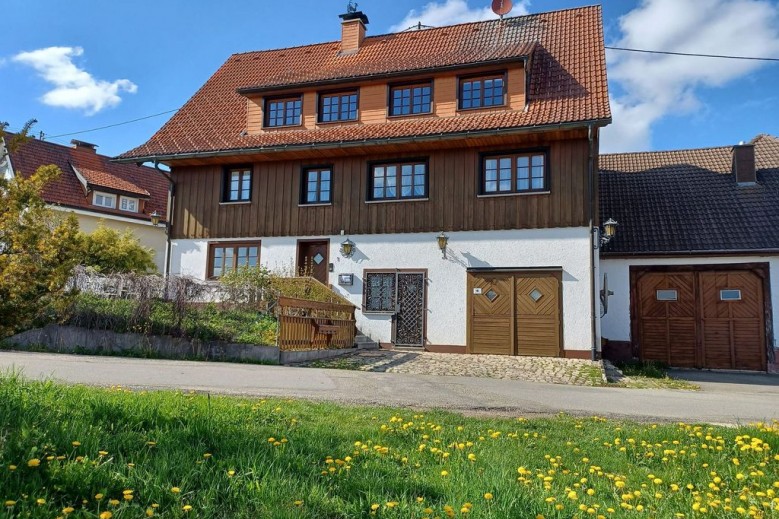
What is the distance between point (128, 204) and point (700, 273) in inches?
1044

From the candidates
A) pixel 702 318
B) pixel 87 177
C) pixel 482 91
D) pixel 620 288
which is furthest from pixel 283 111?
pixel 702 318

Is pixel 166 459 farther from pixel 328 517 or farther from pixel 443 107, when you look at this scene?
pixel 443 107

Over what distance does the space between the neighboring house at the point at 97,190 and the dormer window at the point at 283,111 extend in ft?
36.4

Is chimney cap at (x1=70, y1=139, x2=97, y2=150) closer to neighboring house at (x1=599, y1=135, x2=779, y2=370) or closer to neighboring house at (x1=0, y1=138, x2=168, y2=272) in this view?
neighboring house at (x1=0, y1=138, x2=168, y2=272)

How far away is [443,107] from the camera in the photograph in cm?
1777

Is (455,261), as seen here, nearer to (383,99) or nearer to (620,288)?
(620,288)

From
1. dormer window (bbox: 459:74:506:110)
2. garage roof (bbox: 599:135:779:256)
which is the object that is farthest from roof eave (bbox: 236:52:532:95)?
garage roof (bbox: 599:135:779:256)

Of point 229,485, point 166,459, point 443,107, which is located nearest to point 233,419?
point 166,459

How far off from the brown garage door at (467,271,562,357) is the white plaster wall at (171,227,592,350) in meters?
0.26

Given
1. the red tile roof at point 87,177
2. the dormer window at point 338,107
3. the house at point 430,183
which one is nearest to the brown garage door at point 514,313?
the house at point 430,183

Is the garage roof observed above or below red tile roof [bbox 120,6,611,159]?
below

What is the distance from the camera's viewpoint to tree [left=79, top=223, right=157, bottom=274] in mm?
19422

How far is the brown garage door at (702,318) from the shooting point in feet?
55.8

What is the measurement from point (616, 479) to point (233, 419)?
3.19 metres
